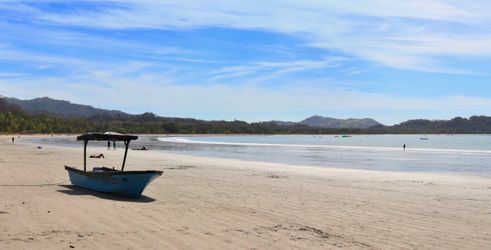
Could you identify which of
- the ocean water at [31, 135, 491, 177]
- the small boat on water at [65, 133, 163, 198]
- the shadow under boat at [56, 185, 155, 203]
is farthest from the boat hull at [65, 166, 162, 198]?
the ocean water at [31, 135, 491, 177]

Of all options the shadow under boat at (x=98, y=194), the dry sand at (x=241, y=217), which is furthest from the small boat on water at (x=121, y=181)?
the dry sand at (x=241, y=217)

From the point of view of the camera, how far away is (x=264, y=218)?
11523 mm

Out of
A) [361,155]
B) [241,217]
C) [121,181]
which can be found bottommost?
[241,217]

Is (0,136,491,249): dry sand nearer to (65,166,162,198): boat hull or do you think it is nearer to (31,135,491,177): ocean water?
(65,166,162,198): boat hull

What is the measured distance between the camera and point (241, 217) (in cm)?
1152

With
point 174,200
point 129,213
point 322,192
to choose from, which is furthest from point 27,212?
point 322,192

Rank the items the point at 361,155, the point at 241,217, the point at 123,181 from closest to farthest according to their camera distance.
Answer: the point at 241,217
the point at 123,181
the point at 361,155

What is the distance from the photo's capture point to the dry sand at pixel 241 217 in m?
8.81

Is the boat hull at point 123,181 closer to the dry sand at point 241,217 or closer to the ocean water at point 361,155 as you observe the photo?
the dry sand at point 241,217

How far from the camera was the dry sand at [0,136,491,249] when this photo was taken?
881 centimetres

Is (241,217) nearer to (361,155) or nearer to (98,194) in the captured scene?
(98,194)

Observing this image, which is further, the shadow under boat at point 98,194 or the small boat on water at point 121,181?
the small boat on water at point 121,181

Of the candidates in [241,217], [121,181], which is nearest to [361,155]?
[121,181]

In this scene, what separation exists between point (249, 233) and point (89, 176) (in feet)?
22.8
